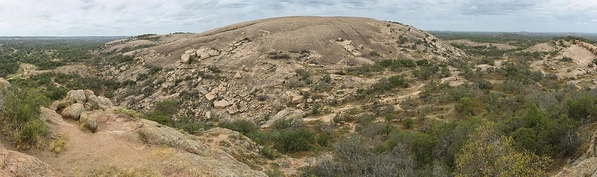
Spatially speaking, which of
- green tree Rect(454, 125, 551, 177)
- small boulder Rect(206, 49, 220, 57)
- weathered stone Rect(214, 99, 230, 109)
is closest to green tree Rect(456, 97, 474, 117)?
green tree Rect(454, 125, 551, 177)

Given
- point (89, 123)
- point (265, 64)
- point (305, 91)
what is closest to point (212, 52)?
point (265, 64)

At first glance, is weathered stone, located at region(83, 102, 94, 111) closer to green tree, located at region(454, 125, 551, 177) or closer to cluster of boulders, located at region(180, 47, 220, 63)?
green tree, located at region(454, 125, 551, 177)

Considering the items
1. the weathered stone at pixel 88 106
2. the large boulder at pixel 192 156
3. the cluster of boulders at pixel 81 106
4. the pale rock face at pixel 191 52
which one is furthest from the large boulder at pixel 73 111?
the pale rock face at pixel 191 52

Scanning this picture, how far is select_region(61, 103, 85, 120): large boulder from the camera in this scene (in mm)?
11625

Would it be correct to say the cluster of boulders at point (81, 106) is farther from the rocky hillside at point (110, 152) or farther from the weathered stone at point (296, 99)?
the weathered stone at point (296, 99)

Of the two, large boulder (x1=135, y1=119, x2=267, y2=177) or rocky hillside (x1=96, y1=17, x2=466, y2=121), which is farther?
rocky hillside (x1=96, y1=17, x2=466, y2=121)

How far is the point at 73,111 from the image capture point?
1165cm

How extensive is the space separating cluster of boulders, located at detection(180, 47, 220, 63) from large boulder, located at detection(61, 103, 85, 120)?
110 feet

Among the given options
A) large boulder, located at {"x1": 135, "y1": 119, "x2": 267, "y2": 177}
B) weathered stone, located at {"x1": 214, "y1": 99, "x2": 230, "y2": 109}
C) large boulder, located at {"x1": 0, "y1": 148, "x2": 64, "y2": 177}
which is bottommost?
weathered stone, located at {"x1": 214, "y1": 99, "x2": 230, "y2": 109}

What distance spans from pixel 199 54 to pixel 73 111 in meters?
34.9

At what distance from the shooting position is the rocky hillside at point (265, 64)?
33.7m

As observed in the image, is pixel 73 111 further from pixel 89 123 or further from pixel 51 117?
pixel 89 123

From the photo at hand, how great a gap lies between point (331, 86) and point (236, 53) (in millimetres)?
15276

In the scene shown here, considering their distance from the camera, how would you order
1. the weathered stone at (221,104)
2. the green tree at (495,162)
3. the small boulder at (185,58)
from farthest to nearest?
the small boulder at (185,58) → the weathered stone at (221,104) → the green tree at (495,162)
